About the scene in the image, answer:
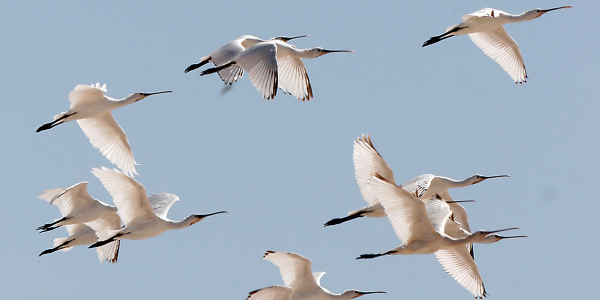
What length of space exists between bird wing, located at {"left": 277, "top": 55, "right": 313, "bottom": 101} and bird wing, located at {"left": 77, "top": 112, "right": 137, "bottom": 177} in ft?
9.96

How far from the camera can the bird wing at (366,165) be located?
15.7 meters

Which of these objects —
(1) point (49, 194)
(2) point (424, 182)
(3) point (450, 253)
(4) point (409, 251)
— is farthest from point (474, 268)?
(1) point (49, 194)

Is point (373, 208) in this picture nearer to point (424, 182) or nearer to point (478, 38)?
point (424, 182)

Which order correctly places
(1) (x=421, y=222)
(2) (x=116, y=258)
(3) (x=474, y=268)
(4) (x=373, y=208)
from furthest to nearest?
(2) (x=116, y=258) < (3) (x=474, y=268) < (4) (x=373, y=208) < (1) (x=421, y=222)

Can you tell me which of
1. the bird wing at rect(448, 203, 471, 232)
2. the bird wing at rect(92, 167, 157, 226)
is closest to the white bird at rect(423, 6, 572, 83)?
the bird wing at rect(448, 203, 471, 232)

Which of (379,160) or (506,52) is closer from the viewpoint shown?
(379,160)

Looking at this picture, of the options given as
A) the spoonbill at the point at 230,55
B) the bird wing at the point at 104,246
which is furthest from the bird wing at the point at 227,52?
the bird wing at the point at 104,246

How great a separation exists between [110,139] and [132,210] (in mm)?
3125

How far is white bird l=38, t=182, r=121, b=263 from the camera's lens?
675 inches

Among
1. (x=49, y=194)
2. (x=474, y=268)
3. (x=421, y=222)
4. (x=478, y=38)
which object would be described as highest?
(x=478, y=38)

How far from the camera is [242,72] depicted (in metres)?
16.4

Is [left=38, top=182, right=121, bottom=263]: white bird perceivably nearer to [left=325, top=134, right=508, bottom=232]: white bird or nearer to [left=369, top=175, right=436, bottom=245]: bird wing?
[left=325, top=134, right=508, bottom=232]: white bird

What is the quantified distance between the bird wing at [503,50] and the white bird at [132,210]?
6.63m

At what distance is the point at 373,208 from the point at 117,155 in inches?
196
